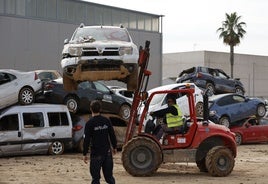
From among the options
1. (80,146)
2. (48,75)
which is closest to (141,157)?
(80,146)

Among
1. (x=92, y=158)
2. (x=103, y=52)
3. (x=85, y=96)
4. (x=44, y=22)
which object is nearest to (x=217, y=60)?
(x=44, y=22)

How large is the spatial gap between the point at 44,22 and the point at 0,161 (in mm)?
23732

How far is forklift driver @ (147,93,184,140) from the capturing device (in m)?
13.4

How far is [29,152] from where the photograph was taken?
18438mm

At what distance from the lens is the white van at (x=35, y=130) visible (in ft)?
59.0

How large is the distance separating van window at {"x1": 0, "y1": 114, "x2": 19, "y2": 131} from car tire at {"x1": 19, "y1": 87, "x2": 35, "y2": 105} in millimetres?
560

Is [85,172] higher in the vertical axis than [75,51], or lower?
lower

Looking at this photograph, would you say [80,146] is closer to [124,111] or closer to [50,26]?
[124,111]

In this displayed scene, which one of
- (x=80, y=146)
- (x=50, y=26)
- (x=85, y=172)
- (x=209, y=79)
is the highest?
(x=50, y=26)

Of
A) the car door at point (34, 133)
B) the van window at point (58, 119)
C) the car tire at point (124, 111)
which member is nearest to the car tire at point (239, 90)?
the car tire at point (124, 111)

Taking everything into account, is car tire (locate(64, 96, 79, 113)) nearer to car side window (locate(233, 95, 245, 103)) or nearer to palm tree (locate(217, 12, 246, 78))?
car side window (locate(233, 95, 245, 103))

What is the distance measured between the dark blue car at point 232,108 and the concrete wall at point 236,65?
37211 mm

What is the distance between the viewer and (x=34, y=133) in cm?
1842

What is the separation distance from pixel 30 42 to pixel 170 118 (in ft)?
87.3
